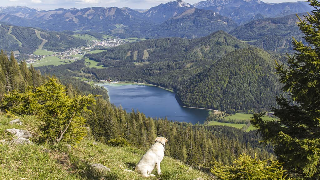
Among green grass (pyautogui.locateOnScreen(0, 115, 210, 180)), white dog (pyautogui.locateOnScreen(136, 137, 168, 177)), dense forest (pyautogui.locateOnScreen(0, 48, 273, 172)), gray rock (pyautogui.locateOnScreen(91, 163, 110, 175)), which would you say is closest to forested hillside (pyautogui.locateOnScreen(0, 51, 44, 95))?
dense forest (pyautogui.locateOnScreen(0, 48, 273, 172))

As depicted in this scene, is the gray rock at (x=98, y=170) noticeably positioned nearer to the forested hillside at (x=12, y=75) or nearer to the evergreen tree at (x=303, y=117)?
the evergreen tree at (x=303, y=117)

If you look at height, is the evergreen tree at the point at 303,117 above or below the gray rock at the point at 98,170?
above

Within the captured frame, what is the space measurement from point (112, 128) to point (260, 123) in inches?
2985

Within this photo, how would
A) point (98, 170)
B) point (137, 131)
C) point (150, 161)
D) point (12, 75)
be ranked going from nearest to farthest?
1. point (98, 170)
2. point (150, 161)
3. point (12, 75)
4. point (137, 131)

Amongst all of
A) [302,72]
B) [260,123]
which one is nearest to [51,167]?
[260,123]

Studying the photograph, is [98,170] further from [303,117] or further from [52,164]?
[303,117]

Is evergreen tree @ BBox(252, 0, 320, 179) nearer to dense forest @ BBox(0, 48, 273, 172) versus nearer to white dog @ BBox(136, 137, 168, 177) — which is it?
white dog @ BBox(136, 137, 168, 177)

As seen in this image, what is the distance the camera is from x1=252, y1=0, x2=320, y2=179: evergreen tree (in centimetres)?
1194

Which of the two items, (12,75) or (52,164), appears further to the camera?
(12,75)

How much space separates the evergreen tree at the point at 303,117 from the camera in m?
11.9

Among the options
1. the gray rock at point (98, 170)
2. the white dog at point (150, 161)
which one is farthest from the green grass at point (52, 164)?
the white dog at point (150, 161)

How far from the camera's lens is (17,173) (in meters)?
10.0

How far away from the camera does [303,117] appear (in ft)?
46.4

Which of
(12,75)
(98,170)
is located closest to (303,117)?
(98,170)
